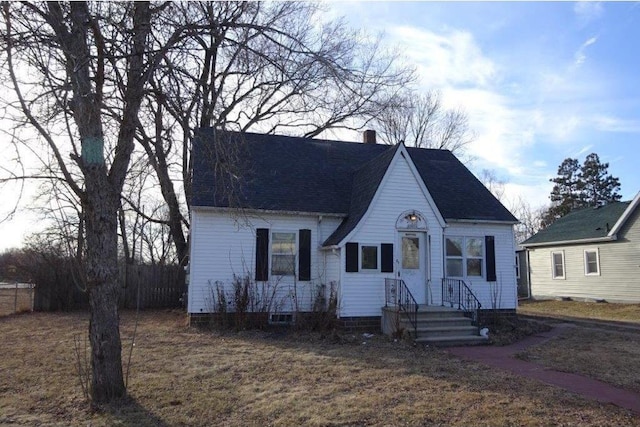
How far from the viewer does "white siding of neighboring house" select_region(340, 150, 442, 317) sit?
543 inches

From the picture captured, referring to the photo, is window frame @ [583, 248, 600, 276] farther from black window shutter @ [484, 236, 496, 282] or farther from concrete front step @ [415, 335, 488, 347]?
concrete front step @ [415, 335, 488, 347]

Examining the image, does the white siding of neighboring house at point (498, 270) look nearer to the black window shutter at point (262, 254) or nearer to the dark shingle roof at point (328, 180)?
the dark shingle roof at point (328, 180)

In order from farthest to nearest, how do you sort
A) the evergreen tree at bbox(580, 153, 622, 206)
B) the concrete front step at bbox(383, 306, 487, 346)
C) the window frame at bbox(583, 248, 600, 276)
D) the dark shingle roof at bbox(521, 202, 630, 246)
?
the evergreen tree at bbox(580, 153, 622, 206), the dark shingle roof at bbox(521, 202, 630, 246), the window frame at bbox(583, 248, 600, 276), the concrete front step at bbox(383, 306, 487, 346)

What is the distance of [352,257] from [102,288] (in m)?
8.10

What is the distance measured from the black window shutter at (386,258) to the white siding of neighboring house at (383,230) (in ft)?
0.41

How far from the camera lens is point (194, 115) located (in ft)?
23.8

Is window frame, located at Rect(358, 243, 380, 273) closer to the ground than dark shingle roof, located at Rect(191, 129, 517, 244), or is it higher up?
closer to the ground

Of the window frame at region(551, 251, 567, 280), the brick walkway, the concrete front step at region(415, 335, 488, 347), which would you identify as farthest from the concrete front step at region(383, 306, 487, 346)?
the window frame at region(551, 251, 567, 280)

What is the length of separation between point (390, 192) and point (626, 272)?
1439 centimetres

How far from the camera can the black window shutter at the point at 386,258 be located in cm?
1402

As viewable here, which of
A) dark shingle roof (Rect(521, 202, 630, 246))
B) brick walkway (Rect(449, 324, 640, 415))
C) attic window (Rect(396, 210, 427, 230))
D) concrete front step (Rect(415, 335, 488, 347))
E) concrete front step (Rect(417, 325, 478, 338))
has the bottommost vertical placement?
brick walkway (Rect(449, 324, 640, 415))

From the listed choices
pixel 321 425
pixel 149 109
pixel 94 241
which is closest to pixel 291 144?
pixel 149 109

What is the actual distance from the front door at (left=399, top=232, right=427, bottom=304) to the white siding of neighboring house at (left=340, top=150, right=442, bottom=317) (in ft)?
0.91

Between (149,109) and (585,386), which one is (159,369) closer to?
(149,109)
